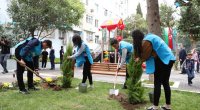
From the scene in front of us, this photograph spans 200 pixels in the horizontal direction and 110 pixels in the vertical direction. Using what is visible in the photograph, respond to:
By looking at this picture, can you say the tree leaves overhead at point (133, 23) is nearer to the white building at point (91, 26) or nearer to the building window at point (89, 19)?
the white building at point (91, 26)

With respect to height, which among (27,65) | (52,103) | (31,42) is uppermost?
(31,42)

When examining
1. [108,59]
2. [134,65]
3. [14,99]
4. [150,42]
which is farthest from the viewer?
[108,59]

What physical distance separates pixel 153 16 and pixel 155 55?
5.62 meters

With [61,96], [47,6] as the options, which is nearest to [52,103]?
[61,96]

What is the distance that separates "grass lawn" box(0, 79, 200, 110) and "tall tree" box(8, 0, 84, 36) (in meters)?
17.1

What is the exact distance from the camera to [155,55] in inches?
239

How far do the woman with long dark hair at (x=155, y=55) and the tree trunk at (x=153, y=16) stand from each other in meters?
5.49

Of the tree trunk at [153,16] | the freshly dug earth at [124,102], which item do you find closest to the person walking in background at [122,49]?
the freshly dug earth at [124,102]

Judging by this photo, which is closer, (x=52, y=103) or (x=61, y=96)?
(x=52, y=103)

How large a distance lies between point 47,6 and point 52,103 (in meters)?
19.1

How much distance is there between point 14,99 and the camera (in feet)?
25.0

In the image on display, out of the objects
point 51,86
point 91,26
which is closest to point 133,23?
point 91,26

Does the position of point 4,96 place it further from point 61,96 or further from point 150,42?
point 150,42

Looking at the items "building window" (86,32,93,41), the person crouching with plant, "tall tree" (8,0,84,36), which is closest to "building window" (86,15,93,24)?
"building window" (86,32,93,41)
